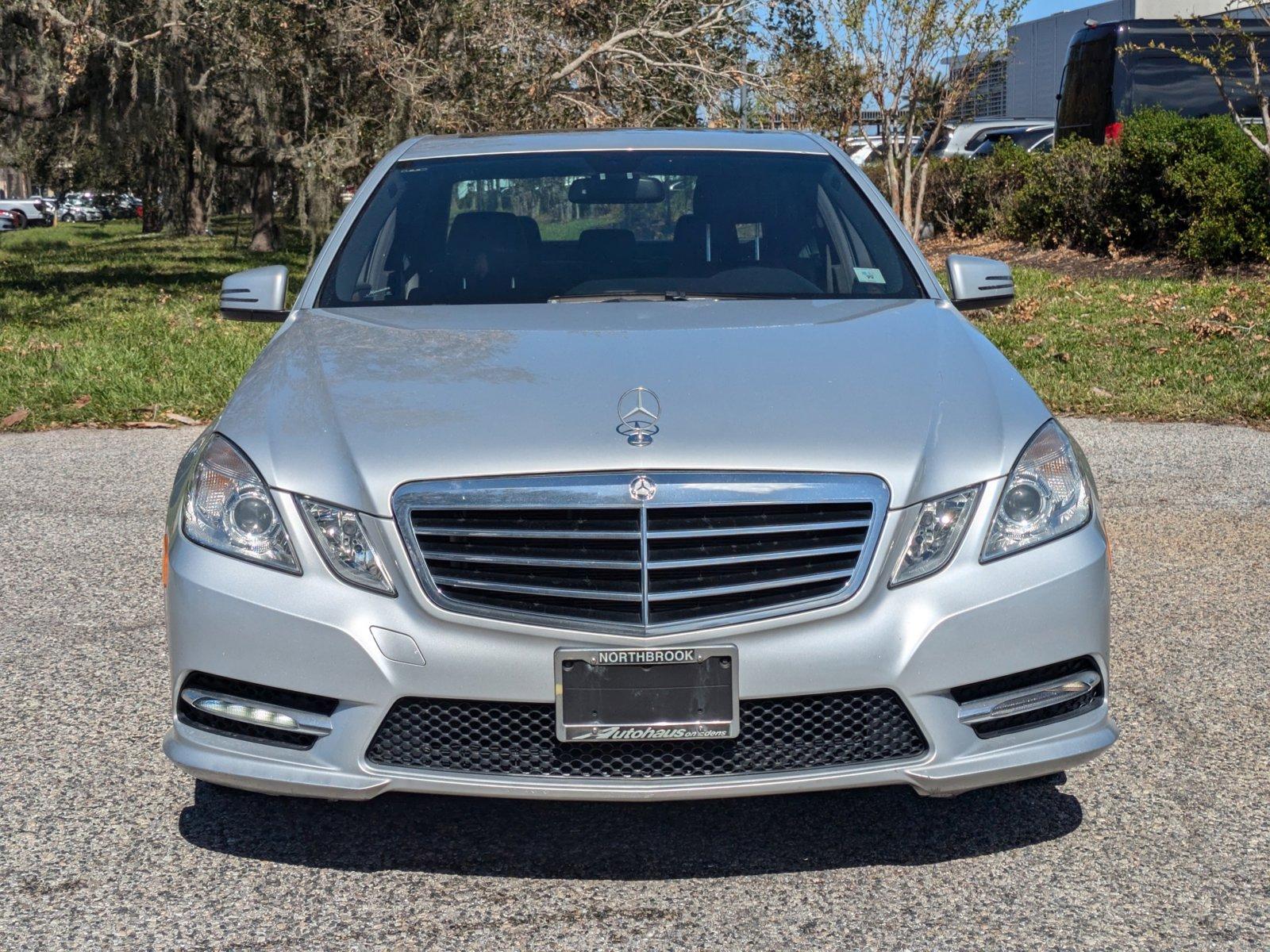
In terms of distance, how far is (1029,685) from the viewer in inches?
117

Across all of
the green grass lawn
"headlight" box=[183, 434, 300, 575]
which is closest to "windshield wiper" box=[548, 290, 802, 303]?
"headlight" box=[183, 434, 300, 575]

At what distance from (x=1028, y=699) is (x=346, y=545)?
134 cm

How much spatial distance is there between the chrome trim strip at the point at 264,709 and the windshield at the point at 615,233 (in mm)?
1501

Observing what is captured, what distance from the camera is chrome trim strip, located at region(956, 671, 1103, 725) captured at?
2.91 m

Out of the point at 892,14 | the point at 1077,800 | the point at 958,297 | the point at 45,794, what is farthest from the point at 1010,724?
the point at 892,14

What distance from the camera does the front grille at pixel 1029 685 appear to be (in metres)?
2.93

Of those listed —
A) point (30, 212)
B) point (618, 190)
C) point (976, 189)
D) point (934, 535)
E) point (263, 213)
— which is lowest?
point (30, 212)

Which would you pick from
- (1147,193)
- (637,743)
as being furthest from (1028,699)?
(1147,193)

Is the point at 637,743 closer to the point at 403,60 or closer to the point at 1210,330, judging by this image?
the point at 1210,330

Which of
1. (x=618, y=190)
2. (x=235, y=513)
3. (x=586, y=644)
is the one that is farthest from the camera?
(x=618, y=190)

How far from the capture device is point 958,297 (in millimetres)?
4410

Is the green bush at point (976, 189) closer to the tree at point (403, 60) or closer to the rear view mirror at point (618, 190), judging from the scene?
the tree at point (403, 60)

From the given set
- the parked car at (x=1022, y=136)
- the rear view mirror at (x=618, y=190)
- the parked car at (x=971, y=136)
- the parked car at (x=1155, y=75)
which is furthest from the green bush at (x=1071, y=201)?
the rear view mirror at (x=618, y=190)

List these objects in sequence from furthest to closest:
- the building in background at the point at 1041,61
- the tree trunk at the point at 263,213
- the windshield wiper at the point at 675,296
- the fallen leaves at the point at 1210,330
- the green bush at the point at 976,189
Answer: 1. the building in background at the point at 1041,61
2. the tree trunk at the point at 263,213
3. the green bush at the point at 976,189
4. the fallen leaves at the point at 1210,330
5. the windshield wiper at the point at 675,296
